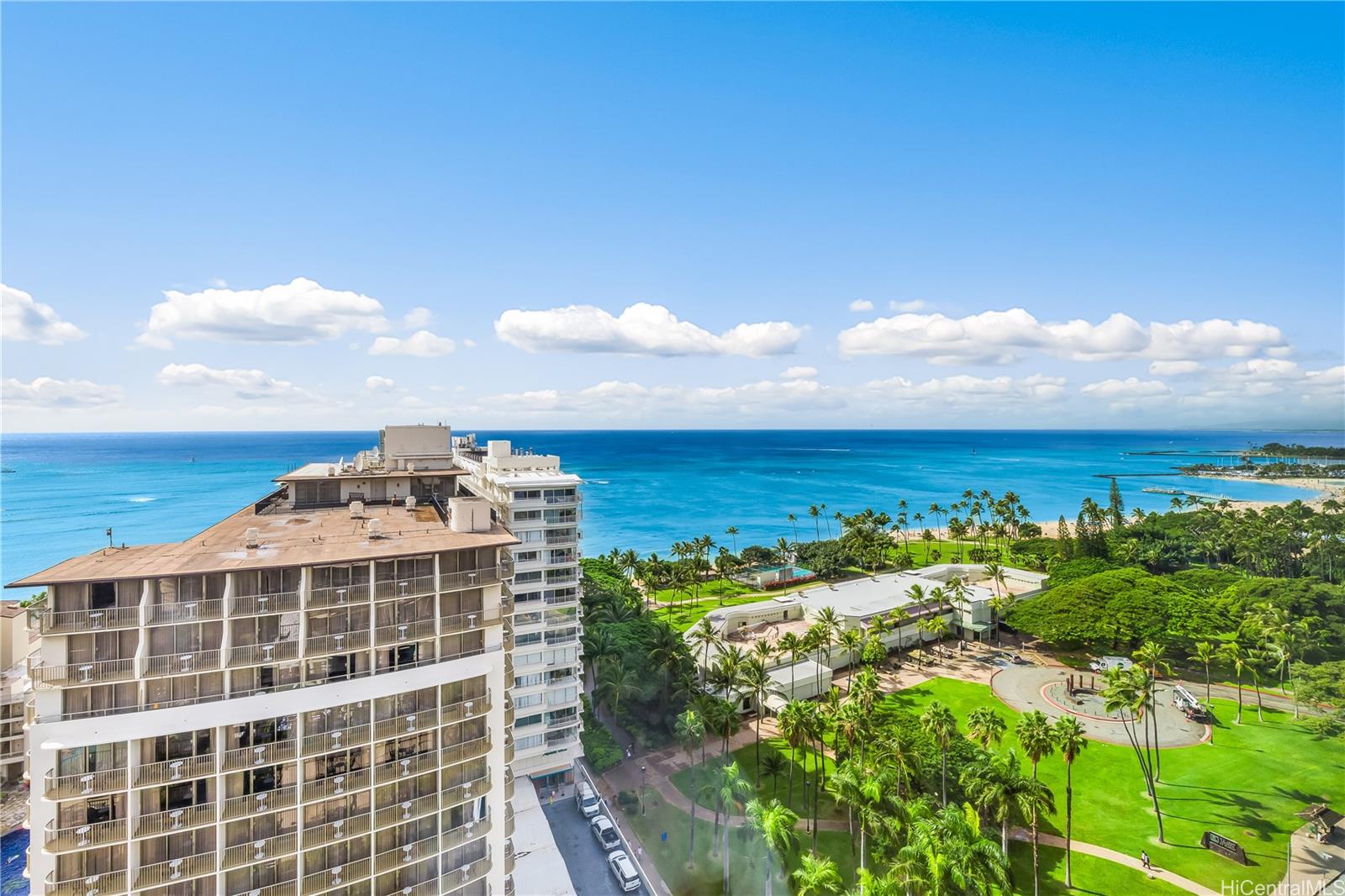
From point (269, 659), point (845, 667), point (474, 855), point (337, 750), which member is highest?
point (269, 659)

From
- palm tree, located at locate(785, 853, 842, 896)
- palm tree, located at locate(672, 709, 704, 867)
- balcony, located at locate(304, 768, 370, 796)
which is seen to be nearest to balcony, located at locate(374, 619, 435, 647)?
balcony, located at locate(304, 768, 370, 796)

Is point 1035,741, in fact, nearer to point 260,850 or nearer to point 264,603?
point 260,850

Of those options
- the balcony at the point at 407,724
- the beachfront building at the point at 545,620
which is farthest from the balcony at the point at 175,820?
the beachfront building at the point at 545,620

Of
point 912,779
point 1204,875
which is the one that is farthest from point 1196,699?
point 912,779

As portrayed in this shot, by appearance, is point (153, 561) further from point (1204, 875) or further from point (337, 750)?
point (1204, 875)

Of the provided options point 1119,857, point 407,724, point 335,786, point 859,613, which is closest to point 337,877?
point 335,786

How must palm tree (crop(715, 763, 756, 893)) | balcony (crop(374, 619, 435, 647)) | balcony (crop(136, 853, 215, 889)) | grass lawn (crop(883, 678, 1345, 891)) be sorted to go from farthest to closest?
grass lawn (crop(883, 678, 1345, 891)), palm tree (crop(715, 763, 756, 893)), balcony (crop(374, 619, 435, 647)), balcony (crop(136, 853, 215, 889))

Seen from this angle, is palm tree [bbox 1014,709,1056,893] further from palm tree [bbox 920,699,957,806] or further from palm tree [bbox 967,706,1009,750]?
palm tree [bbox 920,699,957,806]
